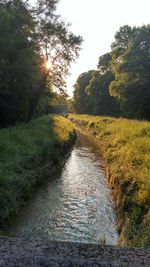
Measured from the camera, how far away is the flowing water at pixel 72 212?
11.0m

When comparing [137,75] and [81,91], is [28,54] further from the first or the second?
[81,91]

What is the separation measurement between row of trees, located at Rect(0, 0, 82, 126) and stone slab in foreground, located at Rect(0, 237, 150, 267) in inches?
706

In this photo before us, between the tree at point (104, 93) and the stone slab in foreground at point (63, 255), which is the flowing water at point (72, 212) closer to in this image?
the stone slab in foreground at point (63, 255)

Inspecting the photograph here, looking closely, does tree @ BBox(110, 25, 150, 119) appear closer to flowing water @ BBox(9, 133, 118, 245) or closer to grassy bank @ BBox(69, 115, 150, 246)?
grassy bank @ BBox(69, 115, 150, 246)

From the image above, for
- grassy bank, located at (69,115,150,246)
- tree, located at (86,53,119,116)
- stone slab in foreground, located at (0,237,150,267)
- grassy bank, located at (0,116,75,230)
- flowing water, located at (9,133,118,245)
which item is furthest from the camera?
tree, located at (86,53,119,116)

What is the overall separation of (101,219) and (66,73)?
2298 cm

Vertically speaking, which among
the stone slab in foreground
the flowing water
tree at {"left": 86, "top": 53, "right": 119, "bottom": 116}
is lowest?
the flowing water

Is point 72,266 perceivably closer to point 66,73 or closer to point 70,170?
point 70,170

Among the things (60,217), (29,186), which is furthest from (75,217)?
(29,186)

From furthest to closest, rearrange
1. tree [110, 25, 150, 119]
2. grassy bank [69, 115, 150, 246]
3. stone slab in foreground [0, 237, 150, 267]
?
1. tree [110, 25, 150, 119]
2. grassy bank [69, 115, 150, 246]
3. stone slab in foreground [0, 237, 150, 267]

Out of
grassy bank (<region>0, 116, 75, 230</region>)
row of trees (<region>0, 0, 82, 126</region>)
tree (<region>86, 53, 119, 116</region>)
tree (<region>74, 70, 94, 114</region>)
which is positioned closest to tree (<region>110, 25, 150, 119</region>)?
row of trees (<region>0, 0, 82, 126</region>)

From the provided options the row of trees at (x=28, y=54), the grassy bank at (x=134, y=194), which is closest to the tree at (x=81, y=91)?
the row of trees at (x=28, y=54)

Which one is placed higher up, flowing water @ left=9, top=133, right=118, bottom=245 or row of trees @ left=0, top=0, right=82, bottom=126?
row of trees @ left=0, top=0, right=82, bottom=126

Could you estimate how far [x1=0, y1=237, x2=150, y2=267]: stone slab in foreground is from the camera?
5352 millimetres
